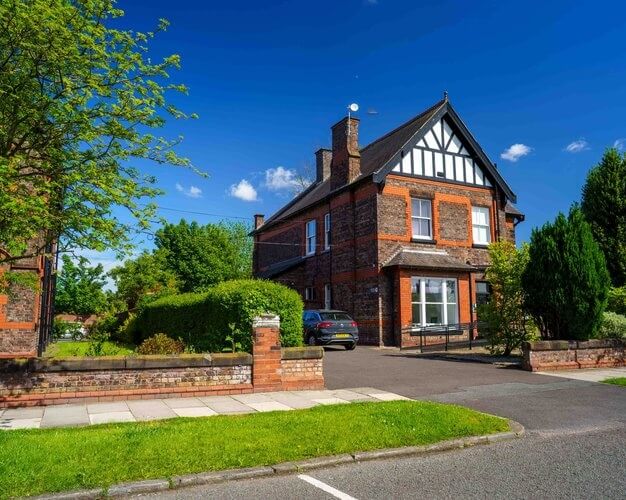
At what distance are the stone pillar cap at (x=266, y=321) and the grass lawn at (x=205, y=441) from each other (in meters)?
2.51

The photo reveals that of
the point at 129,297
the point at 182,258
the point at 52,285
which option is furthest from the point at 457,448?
the point at 182,258

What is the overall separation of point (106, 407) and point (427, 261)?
1717cm

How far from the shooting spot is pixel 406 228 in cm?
2398

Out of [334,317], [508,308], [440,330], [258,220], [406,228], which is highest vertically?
[258,220]

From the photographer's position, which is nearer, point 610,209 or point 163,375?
point 163,375

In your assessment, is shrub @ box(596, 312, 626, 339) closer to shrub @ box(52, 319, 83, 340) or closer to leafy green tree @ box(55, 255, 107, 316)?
leafy green tree @ box(55, 255, 107, 316)


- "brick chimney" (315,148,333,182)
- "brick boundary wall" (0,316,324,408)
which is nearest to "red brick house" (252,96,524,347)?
"brick chimney" (315,148,333,182)

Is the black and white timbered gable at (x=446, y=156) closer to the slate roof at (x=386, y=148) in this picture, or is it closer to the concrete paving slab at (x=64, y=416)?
the slate roof at (x=386, y=148)

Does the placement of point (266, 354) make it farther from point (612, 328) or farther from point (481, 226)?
point (481, 226)

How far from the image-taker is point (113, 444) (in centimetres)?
596

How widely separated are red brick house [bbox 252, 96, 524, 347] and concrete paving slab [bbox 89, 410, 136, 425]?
15.4 m

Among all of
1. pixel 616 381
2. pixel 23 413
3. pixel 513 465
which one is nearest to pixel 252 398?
pixel 23 413

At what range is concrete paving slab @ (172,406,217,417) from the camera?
8.08 meters

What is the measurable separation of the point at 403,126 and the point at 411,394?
20.0 m
